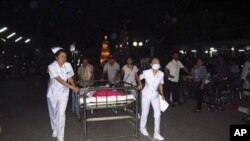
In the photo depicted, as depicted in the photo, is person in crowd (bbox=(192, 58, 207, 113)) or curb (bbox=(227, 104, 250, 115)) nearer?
curb (bbox=(227, 104, 250, 115))

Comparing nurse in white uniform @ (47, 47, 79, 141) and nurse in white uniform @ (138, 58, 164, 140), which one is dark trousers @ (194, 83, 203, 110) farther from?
nurse in white uniform @ (47, 47, 79, 141)

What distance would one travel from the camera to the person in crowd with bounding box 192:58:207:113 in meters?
8.99

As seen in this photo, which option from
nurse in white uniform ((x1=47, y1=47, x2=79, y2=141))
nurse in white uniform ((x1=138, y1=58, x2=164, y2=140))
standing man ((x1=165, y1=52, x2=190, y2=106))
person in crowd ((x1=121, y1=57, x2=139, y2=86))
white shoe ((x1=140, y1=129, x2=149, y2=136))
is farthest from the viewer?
standing man ((x1=165, y1=52, x2=190, y2=106))

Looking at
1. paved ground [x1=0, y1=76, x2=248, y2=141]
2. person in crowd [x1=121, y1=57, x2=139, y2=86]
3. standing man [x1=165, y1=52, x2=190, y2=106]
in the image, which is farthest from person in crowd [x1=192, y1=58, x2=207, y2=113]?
person in crowd [x1=121, y1=57, x2=139, y2=86]

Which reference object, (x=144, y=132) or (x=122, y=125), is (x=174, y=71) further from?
(x=144, y=132)

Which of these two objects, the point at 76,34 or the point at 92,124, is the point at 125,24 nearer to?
the point at 76,34

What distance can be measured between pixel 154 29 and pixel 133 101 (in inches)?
735

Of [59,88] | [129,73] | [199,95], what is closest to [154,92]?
[59,88]

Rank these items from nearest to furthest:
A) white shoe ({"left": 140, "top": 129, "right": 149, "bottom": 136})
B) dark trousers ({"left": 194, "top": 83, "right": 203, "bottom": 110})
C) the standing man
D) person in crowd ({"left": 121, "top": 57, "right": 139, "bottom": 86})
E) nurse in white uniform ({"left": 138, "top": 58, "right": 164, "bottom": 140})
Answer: nurse in white uniform ({"left": 138, "top": 58, "right": 164, "bottom": 140}) < white shoe ({"left": 140, "top": 129, "right": 149, "bottom": 136}) < person in crowd ({"left": 121, "top": 57, "right": 139, "bottom": 86}) < dark trousers ({"left": 194, "top": 83, "right": 203, "bottom": 110}) < the standing man

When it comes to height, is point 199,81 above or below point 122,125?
above

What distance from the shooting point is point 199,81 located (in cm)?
917

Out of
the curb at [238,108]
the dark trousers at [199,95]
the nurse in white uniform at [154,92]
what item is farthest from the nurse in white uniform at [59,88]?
the curb at [238,108]

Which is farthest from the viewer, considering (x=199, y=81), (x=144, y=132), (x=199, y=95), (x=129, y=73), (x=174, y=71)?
(x=174, y=71)

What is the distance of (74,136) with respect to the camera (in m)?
6.46
